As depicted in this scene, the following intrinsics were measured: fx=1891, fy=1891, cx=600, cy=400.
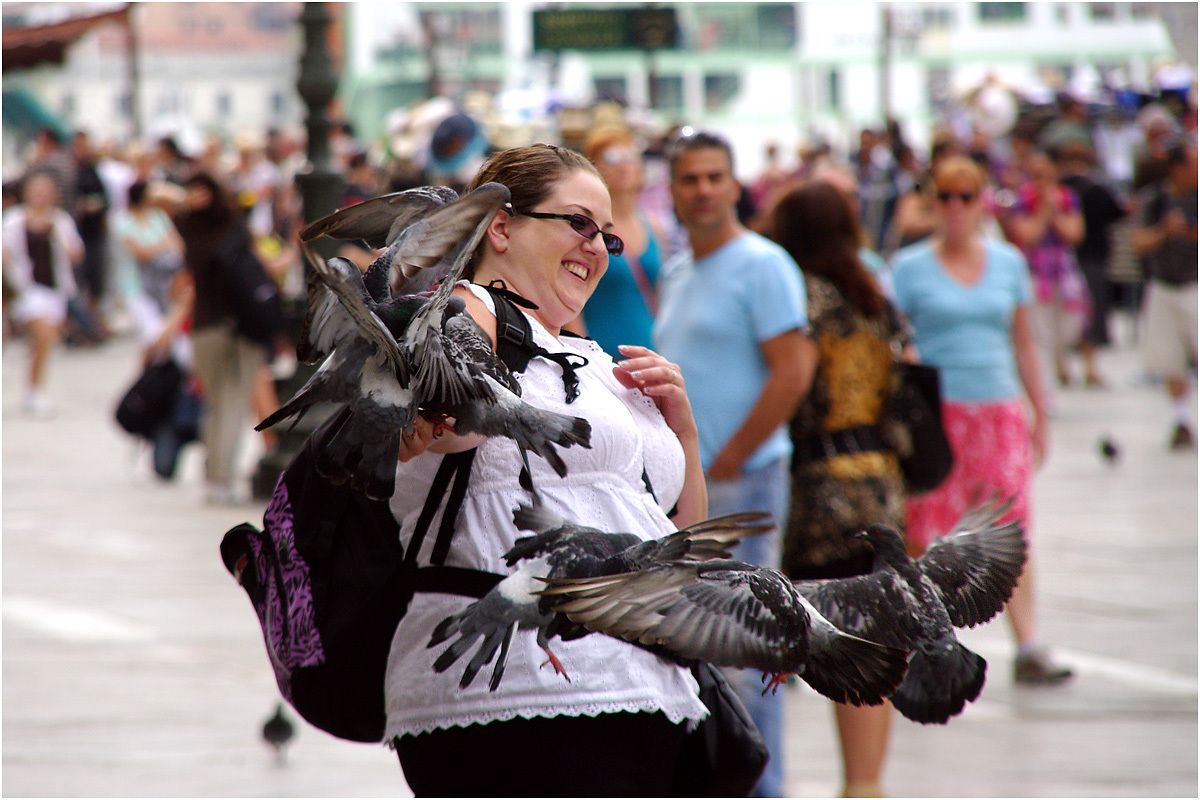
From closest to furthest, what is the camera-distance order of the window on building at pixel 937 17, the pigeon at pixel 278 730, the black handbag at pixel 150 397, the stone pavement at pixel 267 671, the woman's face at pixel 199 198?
the stone pavement at pixel 267 671 < the pigeon at pixel 278 730 < the woman's face at pixel 199 198 < the black handbag at pixel 150 397 < the window on building at pixel 937 17

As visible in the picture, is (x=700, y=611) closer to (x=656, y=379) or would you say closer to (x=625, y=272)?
(x=656, y=379)

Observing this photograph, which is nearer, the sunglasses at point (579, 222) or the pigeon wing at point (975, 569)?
the sunglasses at point (579, 222)

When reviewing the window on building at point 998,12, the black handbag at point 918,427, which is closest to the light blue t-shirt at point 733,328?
the black handbag at point 918,427

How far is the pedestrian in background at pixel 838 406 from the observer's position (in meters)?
5.75

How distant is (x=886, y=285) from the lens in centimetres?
732

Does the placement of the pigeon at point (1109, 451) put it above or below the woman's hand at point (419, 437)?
below

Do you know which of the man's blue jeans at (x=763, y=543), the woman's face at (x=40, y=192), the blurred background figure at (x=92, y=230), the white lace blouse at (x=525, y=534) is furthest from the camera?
the blurred background figure at (x=92, y=230)

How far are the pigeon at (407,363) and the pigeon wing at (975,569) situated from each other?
824 mm

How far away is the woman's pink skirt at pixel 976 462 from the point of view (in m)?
6.88

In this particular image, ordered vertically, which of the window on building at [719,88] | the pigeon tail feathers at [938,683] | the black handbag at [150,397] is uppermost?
the window on building at [719,88]

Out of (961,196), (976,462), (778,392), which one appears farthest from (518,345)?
(961,196)

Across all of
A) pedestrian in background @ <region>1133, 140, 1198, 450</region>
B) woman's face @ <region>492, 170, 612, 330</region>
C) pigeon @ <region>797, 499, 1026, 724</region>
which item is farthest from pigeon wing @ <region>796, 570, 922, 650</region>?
pedestrian in background @ <region>1133, 140, 1198, 450</region>

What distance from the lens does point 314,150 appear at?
11383mm

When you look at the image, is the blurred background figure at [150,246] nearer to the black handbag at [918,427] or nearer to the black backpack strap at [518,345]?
the black handbag at [918,427]
